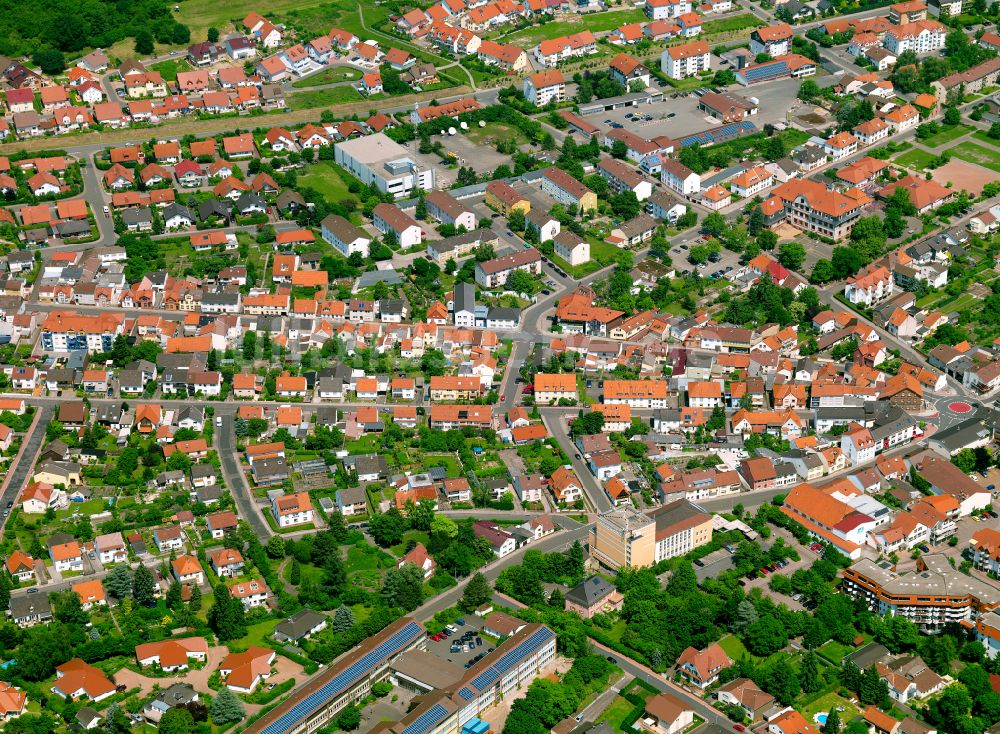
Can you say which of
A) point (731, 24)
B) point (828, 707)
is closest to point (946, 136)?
point (731, 24)

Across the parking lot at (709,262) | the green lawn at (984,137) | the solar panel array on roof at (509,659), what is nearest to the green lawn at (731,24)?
the green lawn at (984,137)

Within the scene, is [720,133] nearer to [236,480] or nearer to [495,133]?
[495,133]

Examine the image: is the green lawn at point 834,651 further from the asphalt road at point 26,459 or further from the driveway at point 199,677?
the asphalt road at point 26,459

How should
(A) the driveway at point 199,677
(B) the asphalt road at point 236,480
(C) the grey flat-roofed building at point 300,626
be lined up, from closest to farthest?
(A) the driveway at point 199,677
(C) the grey flat-roofed building at point 300,626
(B) the asphalt road at point 236,480

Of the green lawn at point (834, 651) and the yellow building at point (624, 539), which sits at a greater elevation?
the yellow building at point (624, 539)

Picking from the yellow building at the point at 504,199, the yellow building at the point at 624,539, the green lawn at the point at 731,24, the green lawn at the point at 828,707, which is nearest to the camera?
the green lawn at the point at 828,707
